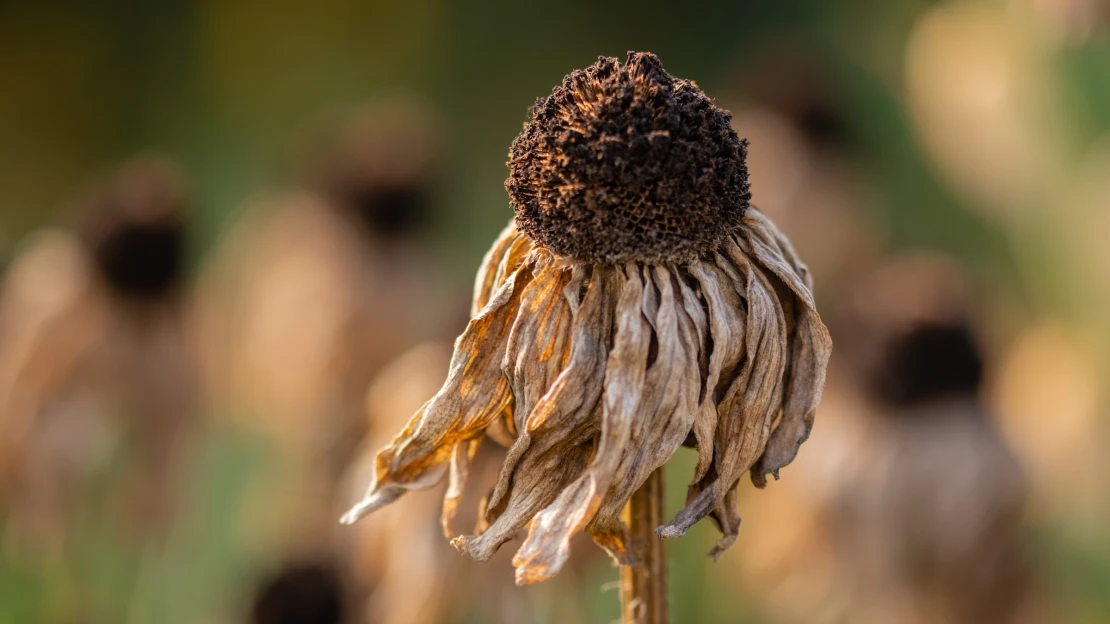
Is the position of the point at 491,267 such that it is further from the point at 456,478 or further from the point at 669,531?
the point at 669,531

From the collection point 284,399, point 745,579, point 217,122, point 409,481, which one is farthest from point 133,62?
point 409,481

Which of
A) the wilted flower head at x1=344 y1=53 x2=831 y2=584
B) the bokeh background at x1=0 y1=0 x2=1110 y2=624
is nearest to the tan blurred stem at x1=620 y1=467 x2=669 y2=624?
the wilted flower head at x1=344 y1=53 x2=831 y2=584

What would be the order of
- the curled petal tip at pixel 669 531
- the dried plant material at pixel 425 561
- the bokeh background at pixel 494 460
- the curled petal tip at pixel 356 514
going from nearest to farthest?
the curled petal tip at pixel 669 531
the curled petal tip at pixel 356 514
the dried plant material at pixel 425 561
the bokeh background at pixel 494 460

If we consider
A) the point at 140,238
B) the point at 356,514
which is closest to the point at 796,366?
the point at 356,514

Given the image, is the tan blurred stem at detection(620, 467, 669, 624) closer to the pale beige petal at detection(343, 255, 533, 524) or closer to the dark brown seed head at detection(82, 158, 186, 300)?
the pale beige petal at detection(343, 255, 533, 524)

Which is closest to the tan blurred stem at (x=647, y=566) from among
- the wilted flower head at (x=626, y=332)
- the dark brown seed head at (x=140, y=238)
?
the wilted flower head at (x=626, y=332)

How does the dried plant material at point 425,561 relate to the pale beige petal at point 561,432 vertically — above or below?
below

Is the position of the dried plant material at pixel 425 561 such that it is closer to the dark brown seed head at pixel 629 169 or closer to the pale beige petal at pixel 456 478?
the pale beige petal at pixel 456 478

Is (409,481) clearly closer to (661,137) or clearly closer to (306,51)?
(661,137)
